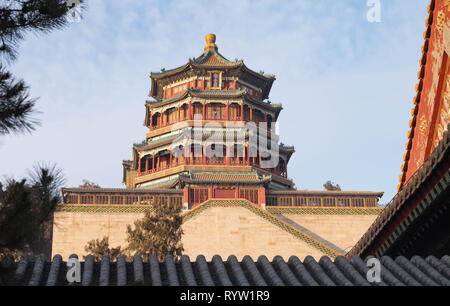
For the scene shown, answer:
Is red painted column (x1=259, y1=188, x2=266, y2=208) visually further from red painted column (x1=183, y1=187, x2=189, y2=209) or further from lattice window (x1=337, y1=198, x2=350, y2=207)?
lattice window (x1=337, y1=198, x2=350, y2=207)

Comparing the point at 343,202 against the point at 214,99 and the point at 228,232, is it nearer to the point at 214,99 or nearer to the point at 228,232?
the point at 228,232

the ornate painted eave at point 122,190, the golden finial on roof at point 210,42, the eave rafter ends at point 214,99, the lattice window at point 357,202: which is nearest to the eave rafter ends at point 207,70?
the golden finial on roof at point 210,42

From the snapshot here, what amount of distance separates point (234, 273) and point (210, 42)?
34.1m

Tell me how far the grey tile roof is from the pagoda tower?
2498 cm

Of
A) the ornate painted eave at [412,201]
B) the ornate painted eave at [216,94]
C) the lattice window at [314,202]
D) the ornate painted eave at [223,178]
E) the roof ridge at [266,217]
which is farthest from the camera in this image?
the ornate painted eave at [216,94]

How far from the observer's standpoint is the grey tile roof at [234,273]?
799cm

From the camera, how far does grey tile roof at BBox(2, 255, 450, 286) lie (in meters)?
7.99

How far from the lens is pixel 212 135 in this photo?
36906 mm

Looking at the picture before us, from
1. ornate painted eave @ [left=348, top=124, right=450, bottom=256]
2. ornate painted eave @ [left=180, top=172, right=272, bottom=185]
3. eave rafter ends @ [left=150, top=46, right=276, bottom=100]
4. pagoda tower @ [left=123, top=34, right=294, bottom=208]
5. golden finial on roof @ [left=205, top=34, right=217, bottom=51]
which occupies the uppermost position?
golden finial on roof @ [left=205, top=34, right=217, bottom=51]

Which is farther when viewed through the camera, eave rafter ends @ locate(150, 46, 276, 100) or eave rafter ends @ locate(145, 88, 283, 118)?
eave rafter ends @ locate(150, 46, 276, 100)

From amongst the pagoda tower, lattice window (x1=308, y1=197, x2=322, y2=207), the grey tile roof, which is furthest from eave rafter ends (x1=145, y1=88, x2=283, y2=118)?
the grey tile roof

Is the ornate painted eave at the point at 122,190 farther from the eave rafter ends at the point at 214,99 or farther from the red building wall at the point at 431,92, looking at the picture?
the red building wall at the point at 431,92

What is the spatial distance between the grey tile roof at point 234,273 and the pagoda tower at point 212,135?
24978 millimetres
